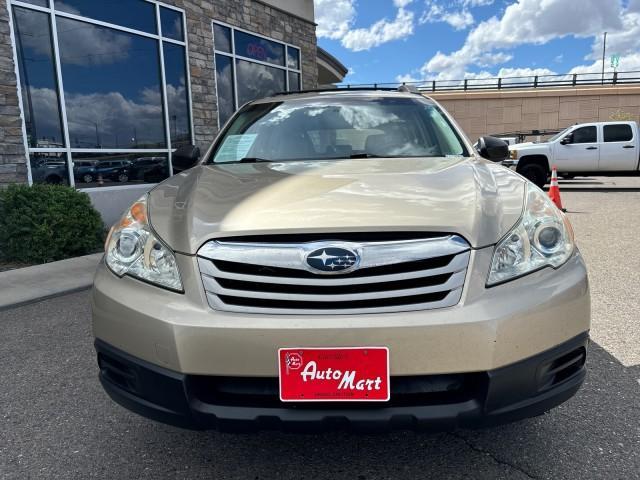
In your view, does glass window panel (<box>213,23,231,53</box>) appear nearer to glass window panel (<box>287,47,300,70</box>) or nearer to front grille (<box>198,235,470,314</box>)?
glass window panel (<box>287,47,300,70</box>)

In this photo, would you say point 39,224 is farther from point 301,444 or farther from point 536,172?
point 536,172

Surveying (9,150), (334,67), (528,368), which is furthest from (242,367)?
(334,67)

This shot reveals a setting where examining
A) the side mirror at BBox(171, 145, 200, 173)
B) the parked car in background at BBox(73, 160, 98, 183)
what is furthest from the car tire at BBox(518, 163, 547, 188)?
the side mirror at BBox(171, 145, 200, 173)

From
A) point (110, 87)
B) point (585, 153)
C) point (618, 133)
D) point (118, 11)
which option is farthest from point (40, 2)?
point (618, 133)

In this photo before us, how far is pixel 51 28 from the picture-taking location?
24.0 ft

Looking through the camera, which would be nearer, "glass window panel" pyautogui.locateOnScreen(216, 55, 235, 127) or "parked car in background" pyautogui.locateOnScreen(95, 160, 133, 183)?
"parked car in background" pyautogui.locateOnScreen(95, 160, 133, 183)

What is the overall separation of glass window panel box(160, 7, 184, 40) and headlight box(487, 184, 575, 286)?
29.5 feet

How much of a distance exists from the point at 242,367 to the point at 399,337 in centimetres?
51

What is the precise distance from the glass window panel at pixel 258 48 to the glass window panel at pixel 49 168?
16.6 ft

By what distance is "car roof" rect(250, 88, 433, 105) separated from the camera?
11.2 feet

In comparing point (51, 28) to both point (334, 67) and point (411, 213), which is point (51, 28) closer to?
point (411, 213)

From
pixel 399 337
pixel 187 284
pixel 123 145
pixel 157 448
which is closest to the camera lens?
pixel 399 337

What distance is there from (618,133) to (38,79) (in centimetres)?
1426

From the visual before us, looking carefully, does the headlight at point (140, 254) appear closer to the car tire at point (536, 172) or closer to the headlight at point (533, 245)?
the headlight at point (533, 245)
